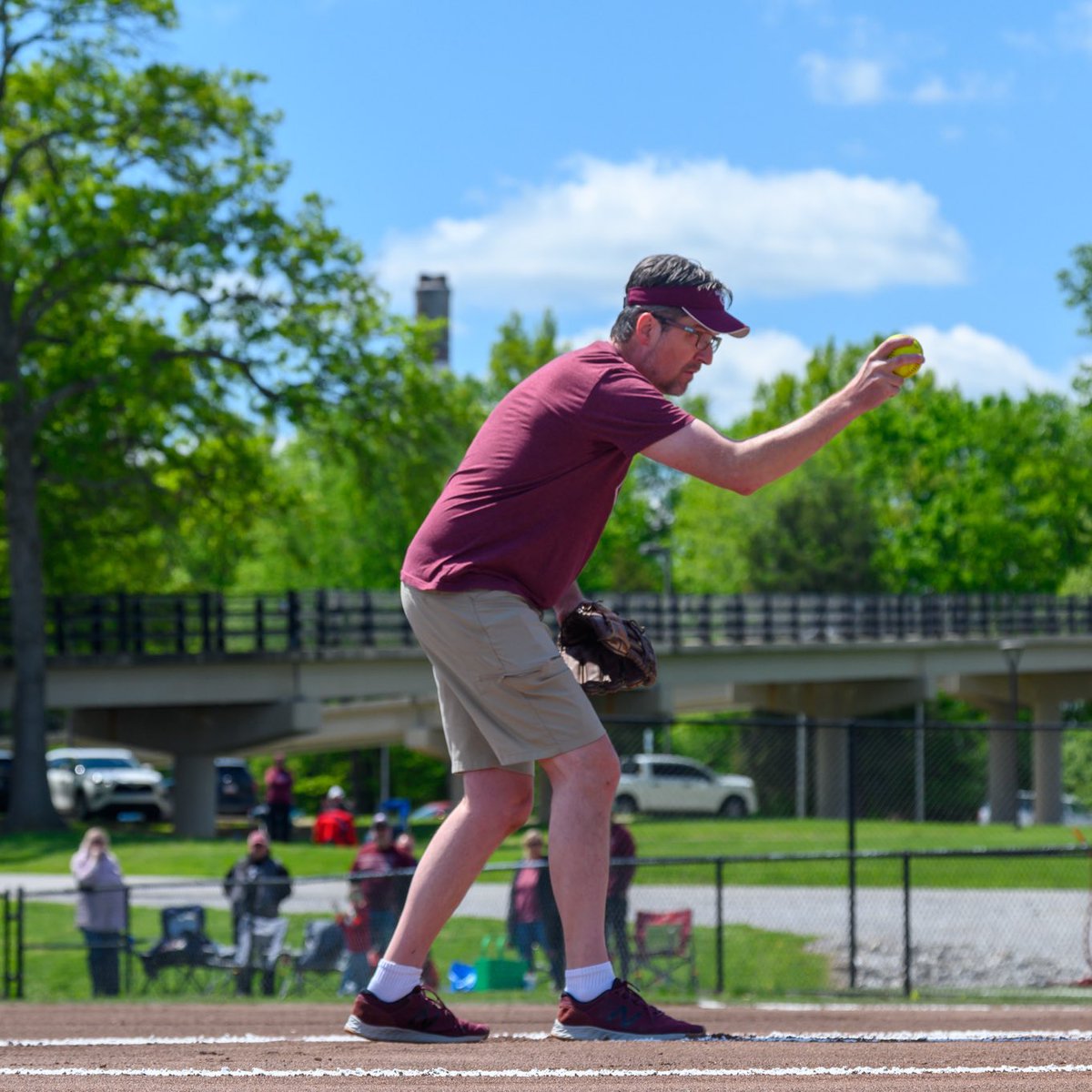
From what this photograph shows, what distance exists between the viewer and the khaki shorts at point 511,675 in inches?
184

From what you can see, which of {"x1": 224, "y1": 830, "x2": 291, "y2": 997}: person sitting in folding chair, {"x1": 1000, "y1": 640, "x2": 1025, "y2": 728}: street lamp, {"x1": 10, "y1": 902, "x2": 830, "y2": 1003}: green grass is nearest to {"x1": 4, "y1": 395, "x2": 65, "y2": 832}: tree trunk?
{"x1": 10, "y1": 902, "x2": 830, "y2": 1003}: green grass

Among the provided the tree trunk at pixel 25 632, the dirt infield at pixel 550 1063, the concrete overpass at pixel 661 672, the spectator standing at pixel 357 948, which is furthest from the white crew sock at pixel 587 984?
the tree trunk at pixel 25 632

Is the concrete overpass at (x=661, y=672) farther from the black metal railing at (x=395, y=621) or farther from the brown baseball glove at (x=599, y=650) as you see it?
the brown baseball glove at (x=599, y=650)

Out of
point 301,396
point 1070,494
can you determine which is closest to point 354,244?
point 301,396

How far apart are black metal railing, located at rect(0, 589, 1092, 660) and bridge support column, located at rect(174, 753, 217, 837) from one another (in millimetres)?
2583

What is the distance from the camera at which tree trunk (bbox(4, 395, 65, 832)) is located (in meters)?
33.4

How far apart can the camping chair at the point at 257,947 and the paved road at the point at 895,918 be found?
3.27 ft

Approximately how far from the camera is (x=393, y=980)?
4.78 meters

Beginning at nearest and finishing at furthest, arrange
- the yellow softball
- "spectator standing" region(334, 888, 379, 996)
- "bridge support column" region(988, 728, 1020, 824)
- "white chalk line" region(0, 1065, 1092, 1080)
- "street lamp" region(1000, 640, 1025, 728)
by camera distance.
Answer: "white chalk line" region(0, 1065, 1092, 1080)
the yellow softball
"spectator standing" region(334, 888, 379, 996)
"bridge support column" region(988, 728, 1020, 824)
"street lamp" region(1000, 640, 1025, 728)

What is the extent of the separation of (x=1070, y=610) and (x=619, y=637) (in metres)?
62.0

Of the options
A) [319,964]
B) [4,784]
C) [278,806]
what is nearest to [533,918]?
[319,964]

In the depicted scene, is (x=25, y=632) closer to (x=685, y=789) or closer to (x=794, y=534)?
(x=685, y=789)

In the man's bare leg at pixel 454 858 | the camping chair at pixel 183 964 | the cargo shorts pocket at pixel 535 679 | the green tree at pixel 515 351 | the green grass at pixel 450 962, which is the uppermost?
the green tree at pixel 515 351

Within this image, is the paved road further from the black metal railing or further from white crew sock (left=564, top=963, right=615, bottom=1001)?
white crew sock (left=564, top=963, right=615, bottom=1001)
